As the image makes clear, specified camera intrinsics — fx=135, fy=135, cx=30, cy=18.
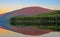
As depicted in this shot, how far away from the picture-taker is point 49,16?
4.36 feet

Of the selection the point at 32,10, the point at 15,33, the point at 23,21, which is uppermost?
the point at 32,10

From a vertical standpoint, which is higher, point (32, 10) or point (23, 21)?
point (32, 10)

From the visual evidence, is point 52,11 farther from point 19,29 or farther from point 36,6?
point 19,29

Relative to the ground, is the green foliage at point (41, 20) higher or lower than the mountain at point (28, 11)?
lower

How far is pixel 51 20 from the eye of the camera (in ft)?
4.33

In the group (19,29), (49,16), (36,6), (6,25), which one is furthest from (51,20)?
(6,25)

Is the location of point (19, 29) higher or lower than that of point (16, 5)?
lower

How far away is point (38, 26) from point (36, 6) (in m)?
0.20

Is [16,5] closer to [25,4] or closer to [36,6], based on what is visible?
[25,4]

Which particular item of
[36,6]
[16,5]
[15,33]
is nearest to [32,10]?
[36,6]

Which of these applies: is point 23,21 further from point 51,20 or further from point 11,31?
point 51,20

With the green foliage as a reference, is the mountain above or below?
above

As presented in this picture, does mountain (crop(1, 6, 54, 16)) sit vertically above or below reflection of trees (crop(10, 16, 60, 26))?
above

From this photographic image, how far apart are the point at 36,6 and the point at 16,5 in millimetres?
198
